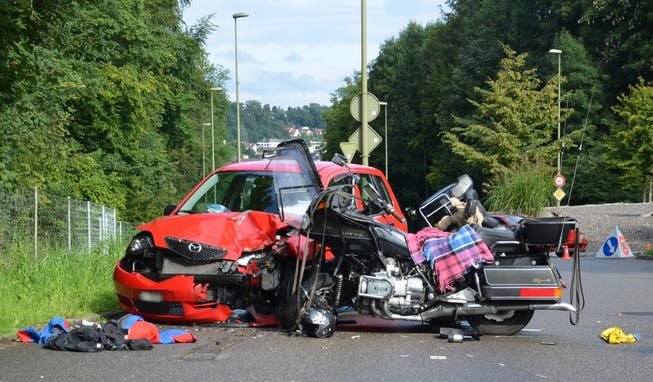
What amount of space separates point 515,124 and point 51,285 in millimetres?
46088

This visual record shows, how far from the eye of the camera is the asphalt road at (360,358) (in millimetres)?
7797

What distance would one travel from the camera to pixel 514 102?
57.1 metres

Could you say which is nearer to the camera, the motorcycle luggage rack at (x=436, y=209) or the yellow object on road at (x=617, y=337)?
the yellow object on road at (x=617, y=337)

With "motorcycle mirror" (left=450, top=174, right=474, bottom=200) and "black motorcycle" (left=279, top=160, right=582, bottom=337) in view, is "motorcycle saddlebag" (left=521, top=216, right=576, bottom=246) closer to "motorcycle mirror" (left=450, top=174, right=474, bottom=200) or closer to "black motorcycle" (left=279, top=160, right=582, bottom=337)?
"black motorcycle" (left=279, top=160, right=582, bottom=337)

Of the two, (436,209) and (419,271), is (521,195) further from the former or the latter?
(419,271)

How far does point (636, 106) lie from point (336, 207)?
1611 inches

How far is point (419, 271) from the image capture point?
32.7 feet

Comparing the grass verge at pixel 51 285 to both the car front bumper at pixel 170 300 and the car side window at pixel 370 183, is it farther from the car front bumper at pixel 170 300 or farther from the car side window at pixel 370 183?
the car side window at pixel 370 183

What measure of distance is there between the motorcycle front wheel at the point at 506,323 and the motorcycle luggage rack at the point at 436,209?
1163 mm

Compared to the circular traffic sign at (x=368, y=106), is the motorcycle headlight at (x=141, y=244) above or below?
below

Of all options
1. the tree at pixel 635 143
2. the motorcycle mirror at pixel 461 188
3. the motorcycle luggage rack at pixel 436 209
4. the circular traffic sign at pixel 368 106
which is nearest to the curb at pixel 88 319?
the motorcycle luggage rack at pixel 436 209

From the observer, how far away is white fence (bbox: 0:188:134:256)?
16.0m

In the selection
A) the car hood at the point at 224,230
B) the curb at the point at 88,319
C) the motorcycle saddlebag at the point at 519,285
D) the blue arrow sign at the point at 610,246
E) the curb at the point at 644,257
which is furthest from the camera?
the blue arrow sign at the point at 610,246

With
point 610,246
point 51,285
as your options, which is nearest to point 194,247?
point 51,285
